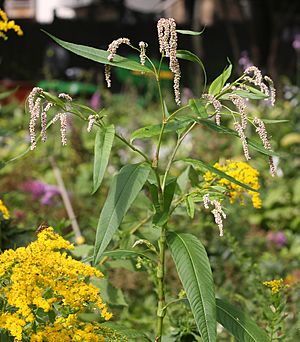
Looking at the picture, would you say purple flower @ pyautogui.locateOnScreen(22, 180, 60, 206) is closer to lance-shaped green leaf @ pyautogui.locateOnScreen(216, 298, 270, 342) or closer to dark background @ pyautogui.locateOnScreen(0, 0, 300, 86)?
lance-shaped green leaf @ pyautogui.locateOnScreen(216, 298, 270, 342)

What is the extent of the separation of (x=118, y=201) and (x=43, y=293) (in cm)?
25

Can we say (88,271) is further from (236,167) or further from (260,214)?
(260,214)

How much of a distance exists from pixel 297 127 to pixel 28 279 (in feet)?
16.8

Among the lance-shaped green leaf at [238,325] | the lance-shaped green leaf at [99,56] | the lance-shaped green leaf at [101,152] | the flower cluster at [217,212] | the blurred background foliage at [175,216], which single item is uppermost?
the lance-shaped green leaf at [99,56]

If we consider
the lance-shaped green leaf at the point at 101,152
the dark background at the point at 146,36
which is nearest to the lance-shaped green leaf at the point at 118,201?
the lance-shaped green leaf at the point at 101,152

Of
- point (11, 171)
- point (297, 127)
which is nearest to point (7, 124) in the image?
point (11, 171)

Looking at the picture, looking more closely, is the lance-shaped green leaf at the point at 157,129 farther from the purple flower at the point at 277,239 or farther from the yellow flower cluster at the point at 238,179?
the purple flower at the point at 277,239

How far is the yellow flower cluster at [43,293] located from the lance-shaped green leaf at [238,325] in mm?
286

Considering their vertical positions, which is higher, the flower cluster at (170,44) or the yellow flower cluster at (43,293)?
the flower cluster at (170,44)

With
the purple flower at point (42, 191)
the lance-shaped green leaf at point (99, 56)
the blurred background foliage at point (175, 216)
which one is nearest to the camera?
the lance-shaped green leaf at point (99, 56)

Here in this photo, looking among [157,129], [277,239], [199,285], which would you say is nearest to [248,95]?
[157,129]

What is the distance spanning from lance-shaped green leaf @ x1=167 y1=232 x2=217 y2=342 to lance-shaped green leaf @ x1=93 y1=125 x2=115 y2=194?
0.25 m

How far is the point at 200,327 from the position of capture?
168cm

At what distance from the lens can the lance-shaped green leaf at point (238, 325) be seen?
6.12 ft
